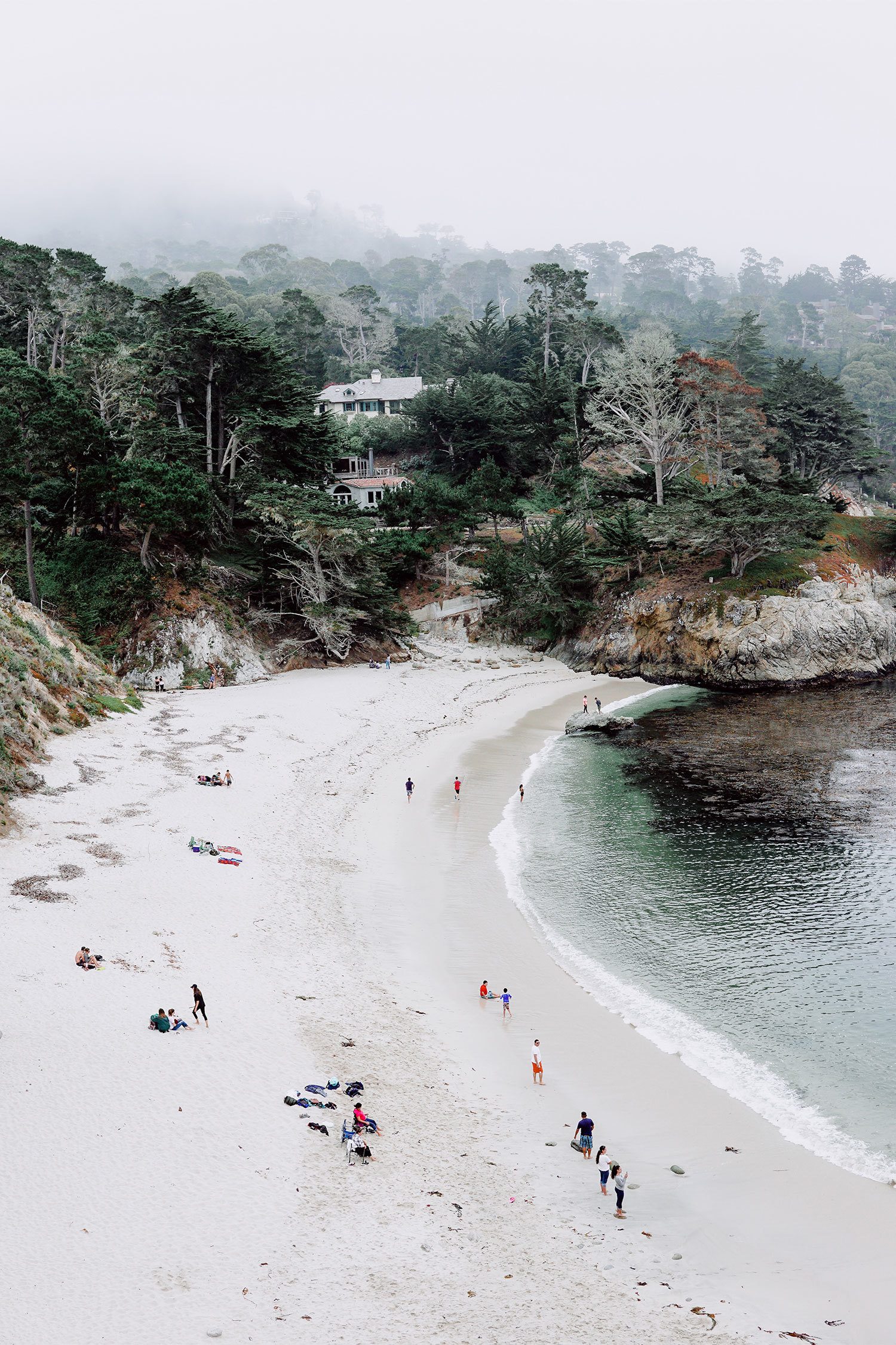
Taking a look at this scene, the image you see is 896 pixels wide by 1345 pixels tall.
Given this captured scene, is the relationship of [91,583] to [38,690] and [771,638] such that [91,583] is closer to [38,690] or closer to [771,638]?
[38,690]

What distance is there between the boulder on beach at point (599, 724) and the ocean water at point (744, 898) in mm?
880

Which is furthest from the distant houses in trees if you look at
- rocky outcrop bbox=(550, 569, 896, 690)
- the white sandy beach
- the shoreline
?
the shoreline

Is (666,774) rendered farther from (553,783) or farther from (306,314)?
(306,314)

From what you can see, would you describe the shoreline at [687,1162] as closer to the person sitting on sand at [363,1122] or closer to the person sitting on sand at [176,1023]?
the person sitting on sand at [363,1122]

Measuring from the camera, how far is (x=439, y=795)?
99.8 ft

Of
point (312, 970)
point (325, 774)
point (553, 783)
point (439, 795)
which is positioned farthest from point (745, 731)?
point (312, 970)

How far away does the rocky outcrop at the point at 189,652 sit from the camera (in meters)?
44.2

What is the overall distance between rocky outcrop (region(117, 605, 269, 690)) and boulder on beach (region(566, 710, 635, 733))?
1894 cm

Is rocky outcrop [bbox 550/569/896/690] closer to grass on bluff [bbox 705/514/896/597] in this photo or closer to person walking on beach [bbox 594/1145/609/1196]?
grass on bluff [bbox 705/514/896/597]

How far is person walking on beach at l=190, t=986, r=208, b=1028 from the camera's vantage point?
14.9 m

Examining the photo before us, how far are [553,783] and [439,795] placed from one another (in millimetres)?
4617

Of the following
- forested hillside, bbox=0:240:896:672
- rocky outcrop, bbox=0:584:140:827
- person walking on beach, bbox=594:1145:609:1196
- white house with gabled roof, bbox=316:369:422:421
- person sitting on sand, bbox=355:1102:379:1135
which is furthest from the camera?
white house with gabled roof, bbox=316:369:422:421

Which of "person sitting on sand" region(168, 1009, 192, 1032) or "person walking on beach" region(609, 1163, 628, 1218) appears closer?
"person walking on beach" region(609, 1163, 628, 1218)

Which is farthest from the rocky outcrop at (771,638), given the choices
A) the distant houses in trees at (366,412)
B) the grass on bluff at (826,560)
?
the distant houses in trees at (366,412)
